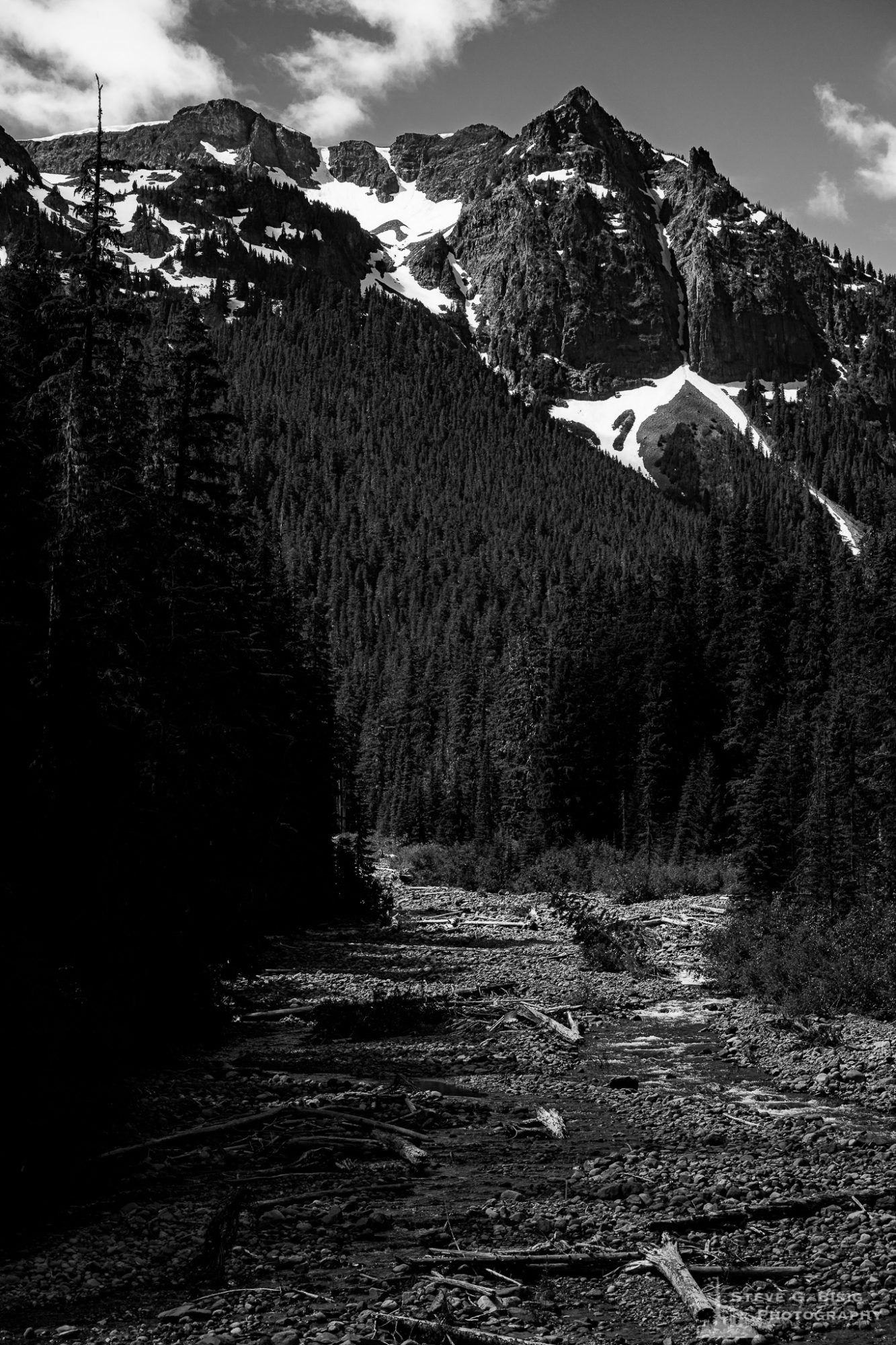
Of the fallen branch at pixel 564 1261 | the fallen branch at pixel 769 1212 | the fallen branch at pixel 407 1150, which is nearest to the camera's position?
the fallen branch at pixel 564 1261

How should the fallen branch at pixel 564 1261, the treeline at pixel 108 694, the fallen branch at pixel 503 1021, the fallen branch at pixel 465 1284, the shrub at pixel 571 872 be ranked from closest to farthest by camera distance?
1. the fallen branch at pixel 465 1284
2. the fallen branch at pixel 564 1261
3. the treeline at pixel 108 694
4. the fallen branch at pixel 503 1021
5. the shrub at pixel 571 872

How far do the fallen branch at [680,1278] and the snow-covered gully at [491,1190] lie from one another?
0.23 ft

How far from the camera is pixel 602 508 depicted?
188 metres

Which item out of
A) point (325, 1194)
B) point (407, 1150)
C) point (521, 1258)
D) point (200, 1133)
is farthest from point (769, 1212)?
point (200, 1133)

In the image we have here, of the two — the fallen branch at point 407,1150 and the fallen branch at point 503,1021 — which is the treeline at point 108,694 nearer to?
the fallen branch at point 407,1150

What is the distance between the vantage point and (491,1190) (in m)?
10.6

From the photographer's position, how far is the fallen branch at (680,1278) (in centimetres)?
756

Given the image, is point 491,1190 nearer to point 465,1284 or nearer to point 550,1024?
point 465,1284

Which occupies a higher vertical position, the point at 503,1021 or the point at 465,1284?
the point at 465,1284

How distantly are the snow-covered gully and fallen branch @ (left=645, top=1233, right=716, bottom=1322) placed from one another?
7cm

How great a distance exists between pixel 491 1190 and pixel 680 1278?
2940 millimetres

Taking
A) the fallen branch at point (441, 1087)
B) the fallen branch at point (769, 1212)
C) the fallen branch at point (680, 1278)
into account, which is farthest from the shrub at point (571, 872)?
the fallen branch at point (680, 1278)

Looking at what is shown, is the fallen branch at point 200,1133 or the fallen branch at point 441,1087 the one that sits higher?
the fallen branch at point 200,1133

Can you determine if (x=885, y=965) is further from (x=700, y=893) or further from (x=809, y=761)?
(x=700, y=893)
